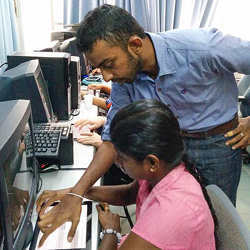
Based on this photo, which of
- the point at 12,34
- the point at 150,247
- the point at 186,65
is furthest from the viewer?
the point at 12,34

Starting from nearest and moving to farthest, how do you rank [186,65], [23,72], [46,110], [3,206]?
[3,206] < [186,65] < [23,72] < [46,110]

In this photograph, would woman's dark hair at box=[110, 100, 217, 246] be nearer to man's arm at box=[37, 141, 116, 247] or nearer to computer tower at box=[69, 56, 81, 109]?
man's arm at box=[37, 141, 116, 247]

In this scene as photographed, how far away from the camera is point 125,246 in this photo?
0.79m

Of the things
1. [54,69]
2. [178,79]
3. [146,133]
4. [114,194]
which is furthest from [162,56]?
[54,69]

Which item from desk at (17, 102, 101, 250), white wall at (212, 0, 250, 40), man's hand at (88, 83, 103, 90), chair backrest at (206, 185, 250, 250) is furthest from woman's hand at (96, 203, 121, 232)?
white wall at (212, 0, 250, 40)

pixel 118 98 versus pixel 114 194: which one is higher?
pixel 118 98

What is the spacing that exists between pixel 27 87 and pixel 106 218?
703 mm

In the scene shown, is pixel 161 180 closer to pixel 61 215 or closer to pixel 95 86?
pixel 61 215

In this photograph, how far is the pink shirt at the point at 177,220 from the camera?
2.52 ft

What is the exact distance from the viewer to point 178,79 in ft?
3.75

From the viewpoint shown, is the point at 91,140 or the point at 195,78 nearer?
the point at 195,78

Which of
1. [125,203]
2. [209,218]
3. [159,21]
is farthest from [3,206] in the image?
[159,21]

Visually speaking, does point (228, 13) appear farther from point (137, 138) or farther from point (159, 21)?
point (137, 138)

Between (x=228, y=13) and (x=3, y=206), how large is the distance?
10.0ft
